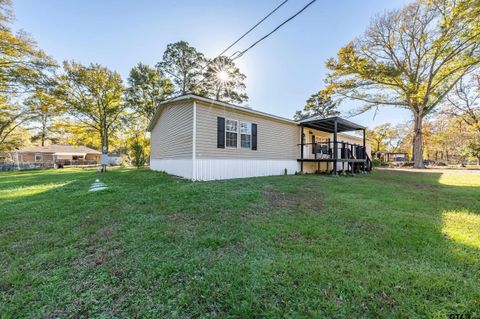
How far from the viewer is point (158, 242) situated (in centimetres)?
298

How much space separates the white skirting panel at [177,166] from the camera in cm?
826

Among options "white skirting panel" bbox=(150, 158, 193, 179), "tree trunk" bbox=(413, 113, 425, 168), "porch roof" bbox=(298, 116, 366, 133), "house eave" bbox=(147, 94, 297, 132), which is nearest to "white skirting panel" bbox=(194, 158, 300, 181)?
"white skirting panel" bbox=(150, 158, 193, 179)

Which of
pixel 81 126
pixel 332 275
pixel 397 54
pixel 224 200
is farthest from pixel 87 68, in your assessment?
pixel 397 54

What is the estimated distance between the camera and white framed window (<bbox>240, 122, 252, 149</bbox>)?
9.44 metres

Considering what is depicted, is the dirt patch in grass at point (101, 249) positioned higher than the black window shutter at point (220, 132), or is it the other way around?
the black window shutter at point (220, 132)

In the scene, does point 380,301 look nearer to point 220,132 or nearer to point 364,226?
point 364,226

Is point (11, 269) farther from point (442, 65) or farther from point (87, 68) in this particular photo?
point (442, 65)

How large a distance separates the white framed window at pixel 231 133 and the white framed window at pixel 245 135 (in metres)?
0.34

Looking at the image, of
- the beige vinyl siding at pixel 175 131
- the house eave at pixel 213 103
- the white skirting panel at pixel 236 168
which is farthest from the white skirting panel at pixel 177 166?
the house eave at pixel 213 103

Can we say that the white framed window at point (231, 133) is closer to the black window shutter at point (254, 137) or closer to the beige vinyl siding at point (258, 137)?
the beige vinyl siding at point (258, 137)

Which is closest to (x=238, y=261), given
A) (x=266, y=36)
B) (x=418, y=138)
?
(x=266, y=36)

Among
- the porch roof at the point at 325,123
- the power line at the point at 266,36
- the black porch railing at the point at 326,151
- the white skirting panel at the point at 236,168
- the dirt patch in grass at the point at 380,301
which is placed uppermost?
the power line at the point at 266,36

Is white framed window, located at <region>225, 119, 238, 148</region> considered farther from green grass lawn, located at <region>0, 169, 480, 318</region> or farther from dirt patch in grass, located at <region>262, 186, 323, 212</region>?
green grass lawn, located at <region>0, 169, 480, 318</region>

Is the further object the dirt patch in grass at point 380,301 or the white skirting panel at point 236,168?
the white skirting panel at point 236,168
